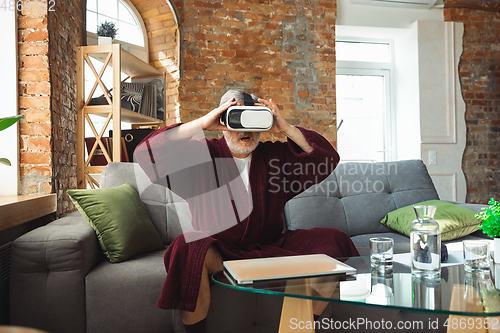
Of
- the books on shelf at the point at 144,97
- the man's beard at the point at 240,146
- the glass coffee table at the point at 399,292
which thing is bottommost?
the glass coffee table at the point at 399,292

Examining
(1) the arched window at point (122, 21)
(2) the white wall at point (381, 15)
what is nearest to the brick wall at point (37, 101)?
(1) the arched window at point (122, 21)

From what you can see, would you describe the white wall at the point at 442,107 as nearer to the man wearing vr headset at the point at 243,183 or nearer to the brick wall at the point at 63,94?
the man wearing vr headset at the point at 243,183

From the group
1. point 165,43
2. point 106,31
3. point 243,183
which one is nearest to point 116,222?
point 243,183

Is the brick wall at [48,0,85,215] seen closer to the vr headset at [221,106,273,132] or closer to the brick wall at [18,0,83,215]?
the brick wall at [18,0,83,215]

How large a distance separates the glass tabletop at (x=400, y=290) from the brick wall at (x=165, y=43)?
7.93 feet

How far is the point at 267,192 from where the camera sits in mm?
1421

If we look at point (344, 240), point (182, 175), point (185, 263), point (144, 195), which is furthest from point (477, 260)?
Answer: point (144, 195)

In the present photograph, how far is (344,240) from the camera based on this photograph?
1.27 meters

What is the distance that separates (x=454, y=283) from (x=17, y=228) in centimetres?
169

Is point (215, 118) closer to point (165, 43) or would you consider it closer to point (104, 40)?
point (104, 40)

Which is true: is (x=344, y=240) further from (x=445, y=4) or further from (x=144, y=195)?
(x=445, y=4)

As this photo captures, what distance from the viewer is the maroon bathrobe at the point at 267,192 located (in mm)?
1266

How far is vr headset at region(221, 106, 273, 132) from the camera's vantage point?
45.8 inches

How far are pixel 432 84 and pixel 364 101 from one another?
0.65 m
